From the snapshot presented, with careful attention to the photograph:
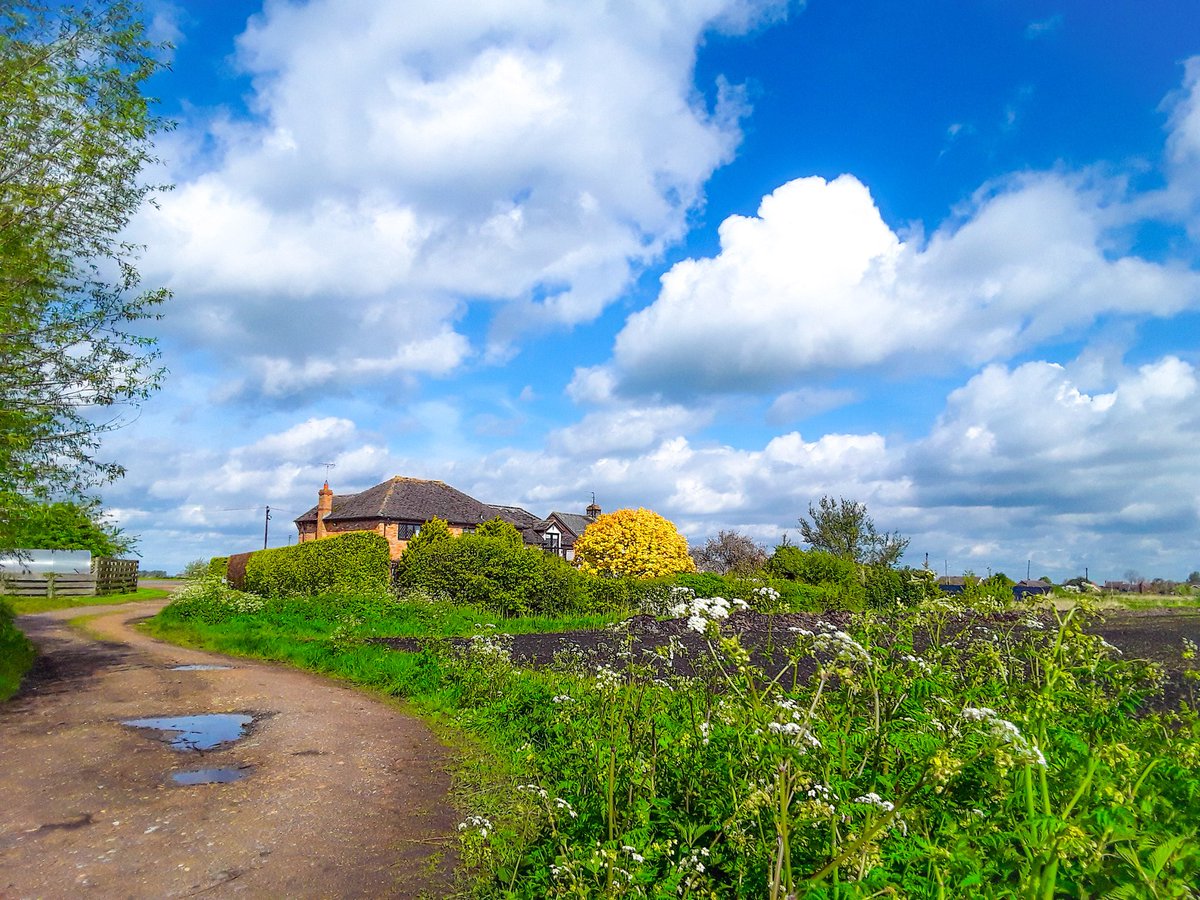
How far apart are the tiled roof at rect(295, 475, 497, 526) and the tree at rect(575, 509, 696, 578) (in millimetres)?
22076

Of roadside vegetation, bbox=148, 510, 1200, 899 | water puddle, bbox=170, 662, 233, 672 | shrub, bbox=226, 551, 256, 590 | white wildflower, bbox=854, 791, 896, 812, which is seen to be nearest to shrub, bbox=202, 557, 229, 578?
shrub, bbox=226, 551, 256, 590

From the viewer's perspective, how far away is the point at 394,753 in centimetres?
803

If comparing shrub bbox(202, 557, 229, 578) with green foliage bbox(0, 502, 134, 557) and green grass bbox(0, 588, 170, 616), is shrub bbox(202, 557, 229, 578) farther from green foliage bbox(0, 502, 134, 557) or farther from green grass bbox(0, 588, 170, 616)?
green foliage bbox(0, 502, 134, 557)

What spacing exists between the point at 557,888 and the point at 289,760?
5005 millimetres

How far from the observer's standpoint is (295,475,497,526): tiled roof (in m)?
49.6

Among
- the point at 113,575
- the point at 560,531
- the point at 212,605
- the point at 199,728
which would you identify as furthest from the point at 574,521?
the point at 199,728

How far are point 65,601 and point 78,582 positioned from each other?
321cm

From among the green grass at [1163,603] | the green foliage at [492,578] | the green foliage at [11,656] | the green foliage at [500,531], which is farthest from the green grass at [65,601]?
the green grass at [1163,603]

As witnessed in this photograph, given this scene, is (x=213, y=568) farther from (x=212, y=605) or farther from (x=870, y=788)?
(x=870, y=788)

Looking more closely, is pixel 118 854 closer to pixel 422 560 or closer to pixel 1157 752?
pixel 1157 752

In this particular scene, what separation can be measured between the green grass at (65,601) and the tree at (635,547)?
1890 cm

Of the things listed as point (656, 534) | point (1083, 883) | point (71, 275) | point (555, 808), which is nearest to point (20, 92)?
point (71, 275)

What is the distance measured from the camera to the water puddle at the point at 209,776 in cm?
698

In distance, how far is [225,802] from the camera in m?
6.40
